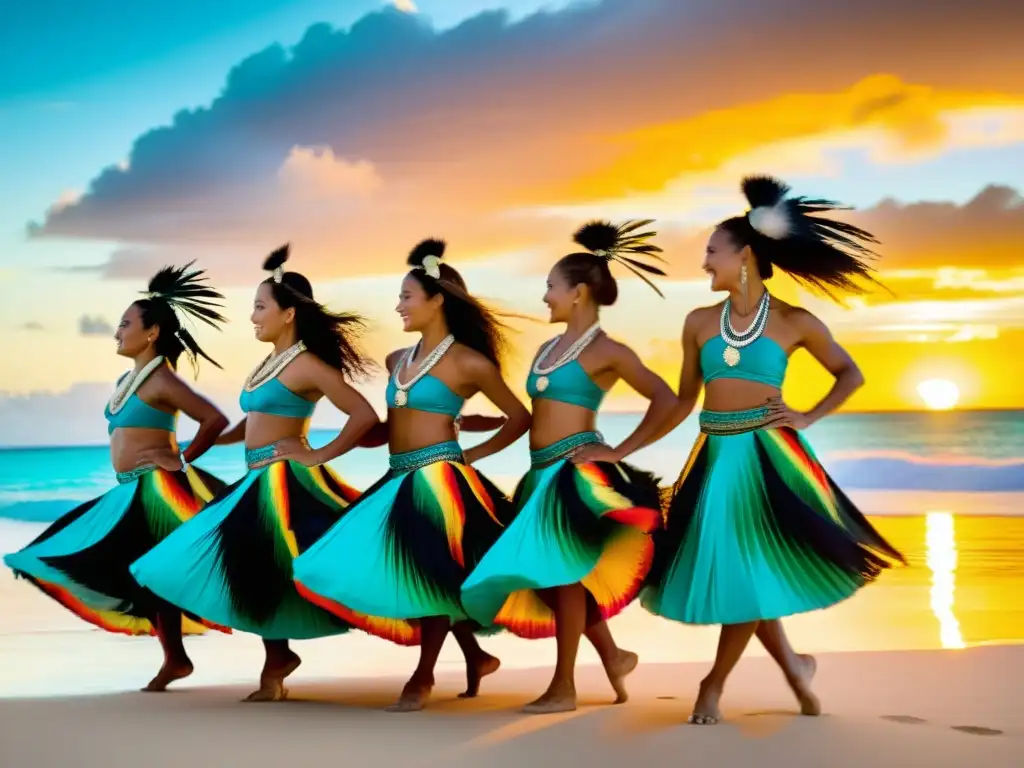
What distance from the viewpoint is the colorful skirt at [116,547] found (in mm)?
5863

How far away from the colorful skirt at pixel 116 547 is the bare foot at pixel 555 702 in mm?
1425

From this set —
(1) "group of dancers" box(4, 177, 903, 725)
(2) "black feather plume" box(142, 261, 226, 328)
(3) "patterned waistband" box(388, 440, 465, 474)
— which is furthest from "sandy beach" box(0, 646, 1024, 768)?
(2) "black feather plume" box(142, 261, 226, 328)

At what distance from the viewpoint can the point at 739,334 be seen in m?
4.99

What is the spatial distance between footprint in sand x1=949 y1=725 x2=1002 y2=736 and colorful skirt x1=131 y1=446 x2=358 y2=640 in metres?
2.10

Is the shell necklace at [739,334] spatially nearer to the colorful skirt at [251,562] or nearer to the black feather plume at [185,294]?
the colorful skirt at [251,562]

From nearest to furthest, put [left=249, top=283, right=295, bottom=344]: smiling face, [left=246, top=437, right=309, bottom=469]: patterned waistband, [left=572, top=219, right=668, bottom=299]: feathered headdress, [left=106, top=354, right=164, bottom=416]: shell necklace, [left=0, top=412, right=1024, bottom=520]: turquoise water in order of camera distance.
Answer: [left=572, top=219, right=668, bottom=299]: feathered headdress → [left=246, top=437, right=309, bottom=469]: patterned waistband → [left=249, top=283, right=295, bottom=344]: smiling face → [left=106, top=354, right=164, bottom=416]: shell necklace → [left=0, top=412, right=1024, bottom=520]: turquoise water

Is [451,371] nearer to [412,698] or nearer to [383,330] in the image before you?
[383,330]

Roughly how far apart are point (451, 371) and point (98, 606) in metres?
1.76

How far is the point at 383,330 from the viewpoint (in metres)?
5.94

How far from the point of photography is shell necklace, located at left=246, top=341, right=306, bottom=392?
5.69 metres

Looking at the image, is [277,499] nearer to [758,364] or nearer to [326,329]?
[326,329]

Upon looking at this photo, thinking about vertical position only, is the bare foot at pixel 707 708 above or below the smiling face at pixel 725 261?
below

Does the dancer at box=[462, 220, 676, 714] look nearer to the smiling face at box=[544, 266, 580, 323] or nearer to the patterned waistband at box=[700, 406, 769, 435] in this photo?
the smiling face at box=[544, 266, 580, 323]

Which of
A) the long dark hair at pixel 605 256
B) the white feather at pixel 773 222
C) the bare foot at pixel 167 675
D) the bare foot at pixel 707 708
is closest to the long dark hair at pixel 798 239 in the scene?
the white feather at pixel 773 222
